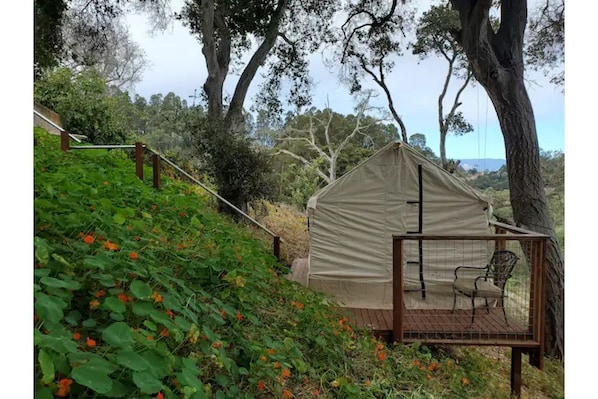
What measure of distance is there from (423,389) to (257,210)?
453 cm

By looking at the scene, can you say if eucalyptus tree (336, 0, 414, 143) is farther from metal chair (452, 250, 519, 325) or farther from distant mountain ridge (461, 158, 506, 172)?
metal chair (452, 250, 519, 325)

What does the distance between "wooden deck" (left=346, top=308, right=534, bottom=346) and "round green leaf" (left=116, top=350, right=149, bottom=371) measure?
233 centimetres

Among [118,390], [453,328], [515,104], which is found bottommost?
[453,328]

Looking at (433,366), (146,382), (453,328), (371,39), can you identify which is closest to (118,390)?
(146,382)

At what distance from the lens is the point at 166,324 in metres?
0.97

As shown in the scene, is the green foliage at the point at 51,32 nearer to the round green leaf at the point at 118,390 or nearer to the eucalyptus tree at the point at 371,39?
the round green leaf at the point at 118,390

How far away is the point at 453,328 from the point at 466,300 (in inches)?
28.6

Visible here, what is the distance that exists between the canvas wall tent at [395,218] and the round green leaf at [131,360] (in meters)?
2.89

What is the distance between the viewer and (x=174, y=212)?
2.55 metres

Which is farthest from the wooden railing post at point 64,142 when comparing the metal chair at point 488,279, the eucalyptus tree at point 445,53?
the eucalyptus tree at point 445,53

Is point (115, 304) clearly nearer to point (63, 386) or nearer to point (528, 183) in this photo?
point (63, 386)

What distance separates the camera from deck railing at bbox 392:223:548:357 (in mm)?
2744
